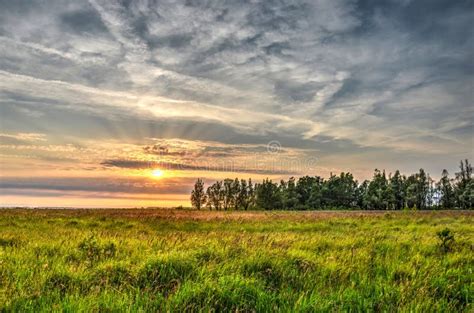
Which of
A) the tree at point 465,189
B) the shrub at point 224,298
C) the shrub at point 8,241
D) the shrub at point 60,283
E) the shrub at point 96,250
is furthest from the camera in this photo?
the tree at point 465,189

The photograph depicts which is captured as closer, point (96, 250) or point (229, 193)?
point (96, 250)

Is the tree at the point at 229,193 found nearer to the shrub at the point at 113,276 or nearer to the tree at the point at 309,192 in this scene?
the tree at the point at 309,192

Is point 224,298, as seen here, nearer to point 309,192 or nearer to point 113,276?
point 113,276

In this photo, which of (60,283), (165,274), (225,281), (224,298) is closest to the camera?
(224,298)

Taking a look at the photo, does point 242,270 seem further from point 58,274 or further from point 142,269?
point 58,274

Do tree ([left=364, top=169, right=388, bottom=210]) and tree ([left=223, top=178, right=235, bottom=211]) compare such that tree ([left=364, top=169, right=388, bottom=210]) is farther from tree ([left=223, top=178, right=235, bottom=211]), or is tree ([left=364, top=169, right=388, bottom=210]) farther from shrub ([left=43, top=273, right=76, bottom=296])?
shrub ([left=43, top=273, right=76, bottom=296])

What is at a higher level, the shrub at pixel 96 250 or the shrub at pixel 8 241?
the shrub at pixel 96 250

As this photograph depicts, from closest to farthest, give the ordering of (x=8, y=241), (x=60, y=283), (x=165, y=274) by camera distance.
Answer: (x=60, y=283)
(x=165, y=274)
(x=8, y=241)

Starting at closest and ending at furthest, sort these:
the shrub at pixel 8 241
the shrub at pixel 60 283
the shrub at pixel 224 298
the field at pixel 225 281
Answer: the shrub at pixel 224 298 → the field at pixel 225 281 → the shrub at pixel 60 283 → the shrub at pixel 8 241

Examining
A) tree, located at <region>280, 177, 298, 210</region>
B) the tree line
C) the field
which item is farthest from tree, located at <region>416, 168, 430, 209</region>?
the field

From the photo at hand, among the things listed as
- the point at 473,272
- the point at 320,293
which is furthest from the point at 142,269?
the point at 473,272

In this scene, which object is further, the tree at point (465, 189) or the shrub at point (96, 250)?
the tree at point (465, 189)

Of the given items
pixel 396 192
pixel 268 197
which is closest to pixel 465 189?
pixel 396 192

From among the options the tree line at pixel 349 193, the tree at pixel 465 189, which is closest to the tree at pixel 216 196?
the tree line at pixel 349 193
